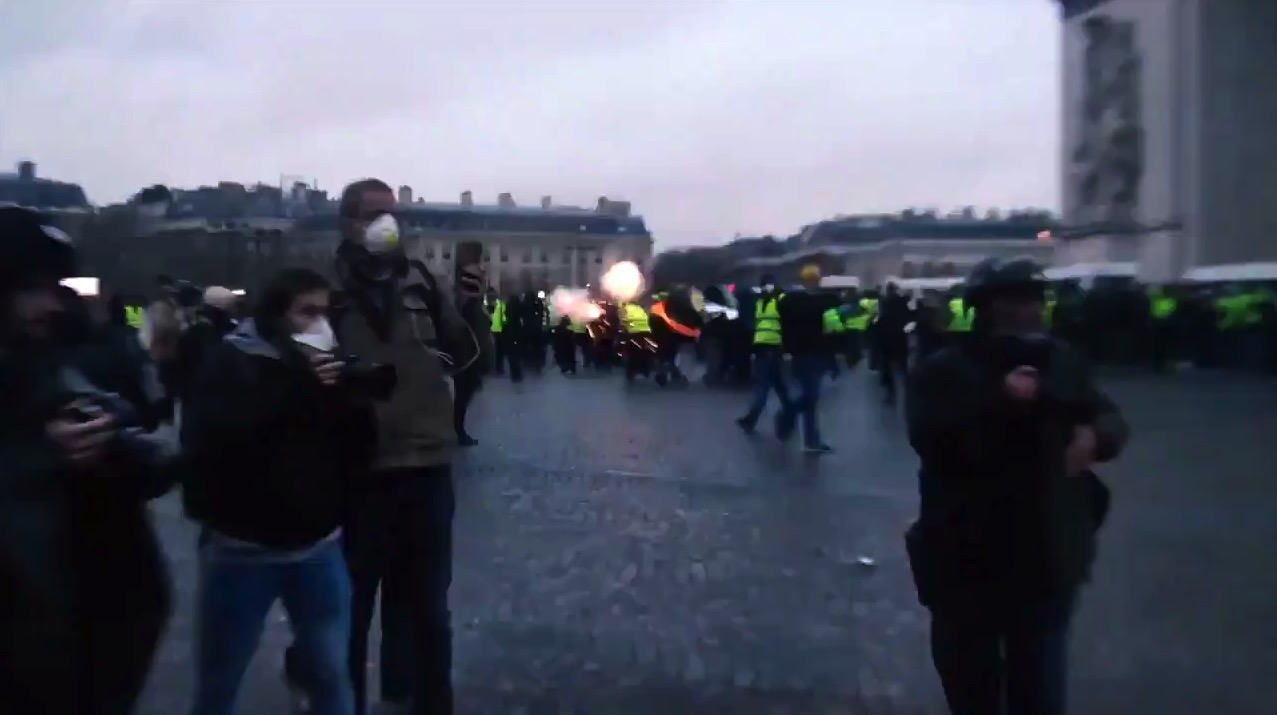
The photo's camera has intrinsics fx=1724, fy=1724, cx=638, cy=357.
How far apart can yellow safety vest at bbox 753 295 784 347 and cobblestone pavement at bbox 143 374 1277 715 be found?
160 centimetres

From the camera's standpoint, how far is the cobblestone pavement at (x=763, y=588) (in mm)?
5785

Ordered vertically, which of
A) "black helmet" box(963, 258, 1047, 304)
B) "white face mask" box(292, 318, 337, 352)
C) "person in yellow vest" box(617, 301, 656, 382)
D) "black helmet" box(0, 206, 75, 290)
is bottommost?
"person in yellow vest" box(617, 301, 656, 382)

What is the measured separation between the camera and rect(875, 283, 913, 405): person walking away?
21844 mm

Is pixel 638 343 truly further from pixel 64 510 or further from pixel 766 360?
pixel 64 510

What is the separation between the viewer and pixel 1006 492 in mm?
3920

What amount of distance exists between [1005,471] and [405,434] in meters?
1.71

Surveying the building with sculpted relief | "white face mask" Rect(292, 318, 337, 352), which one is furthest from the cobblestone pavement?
the building with sculpted relief

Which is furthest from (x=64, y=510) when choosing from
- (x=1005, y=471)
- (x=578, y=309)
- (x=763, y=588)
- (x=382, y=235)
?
(x=578, y=309)

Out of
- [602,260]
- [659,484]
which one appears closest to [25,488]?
[659,484]

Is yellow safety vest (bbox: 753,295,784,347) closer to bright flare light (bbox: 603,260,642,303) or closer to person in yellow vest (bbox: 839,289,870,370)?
person in yellow vest (bbox: 839,289,870,370)

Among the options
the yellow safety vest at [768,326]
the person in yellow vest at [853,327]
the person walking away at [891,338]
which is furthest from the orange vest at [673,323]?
the yellow safety vest at [768,326]

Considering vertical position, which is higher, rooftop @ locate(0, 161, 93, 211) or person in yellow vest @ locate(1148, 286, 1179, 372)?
rooftop @ locate(0, 161, 93, 211)

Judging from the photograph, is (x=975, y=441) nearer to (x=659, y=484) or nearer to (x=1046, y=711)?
(x=1046, y=711)

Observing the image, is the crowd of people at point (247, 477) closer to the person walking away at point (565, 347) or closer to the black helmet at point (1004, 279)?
the black helmet at point (1004, 279)
